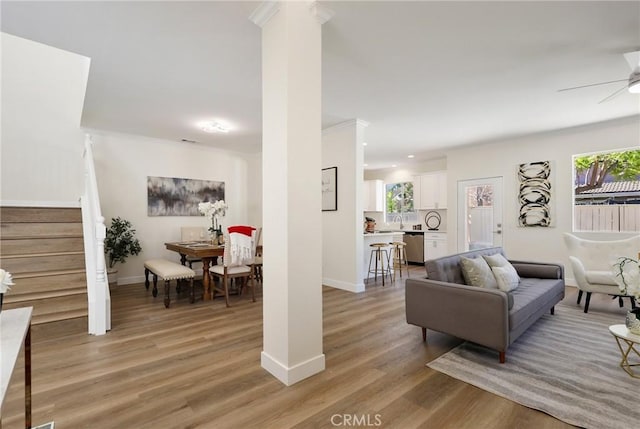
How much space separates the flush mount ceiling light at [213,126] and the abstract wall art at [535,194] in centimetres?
534

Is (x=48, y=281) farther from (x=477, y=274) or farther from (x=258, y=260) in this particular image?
(x=477, y=274)

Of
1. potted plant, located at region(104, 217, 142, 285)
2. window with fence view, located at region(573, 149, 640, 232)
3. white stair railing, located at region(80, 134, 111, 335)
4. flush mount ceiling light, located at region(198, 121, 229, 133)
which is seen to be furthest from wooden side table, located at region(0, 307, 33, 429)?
window with fence view, located at region(573, 149, 640, 232)

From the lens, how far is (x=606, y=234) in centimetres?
478

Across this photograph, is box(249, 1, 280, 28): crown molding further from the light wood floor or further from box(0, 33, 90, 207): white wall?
box(0, 33, 90, 207): white wall

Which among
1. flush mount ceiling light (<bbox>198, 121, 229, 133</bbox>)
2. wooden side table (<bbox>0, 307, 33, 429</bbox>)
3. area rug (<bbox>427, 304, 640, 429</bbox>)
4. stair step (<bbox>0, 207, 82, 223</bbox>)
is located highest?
flush mount ceiling light (<bbox>198, 121, 229, 133</bbox>)

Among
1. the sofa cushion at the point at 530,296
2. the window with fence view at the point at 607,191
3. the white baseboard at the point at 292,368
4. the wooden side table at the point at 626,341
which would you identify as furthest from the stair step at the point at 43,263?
the window with fence view at the point at 607,191

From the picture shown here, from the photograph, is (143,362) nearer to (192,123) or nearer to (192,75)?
(192,75)

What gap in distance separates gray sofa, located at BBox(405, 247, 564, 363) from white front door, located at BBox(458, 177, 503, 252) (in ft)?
9.44

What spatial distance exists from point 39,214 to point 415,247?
7.30 m

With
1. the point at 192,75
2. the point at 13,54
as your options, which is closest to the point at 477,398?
the point at 192,75

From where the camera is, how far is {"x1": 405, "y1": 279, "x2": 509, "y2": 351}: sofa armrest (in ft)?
7.60

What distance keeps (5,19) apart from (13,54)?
2.80 meters

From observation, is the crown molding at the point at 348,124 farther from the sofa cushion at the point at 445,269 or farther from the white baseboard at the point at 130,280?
the white baseboard at the point at 130,280

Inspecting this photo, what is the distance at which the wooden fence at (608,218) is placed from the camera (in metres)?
4.64
